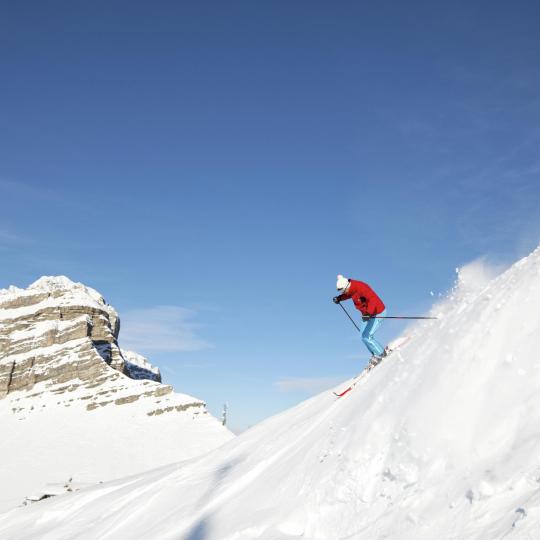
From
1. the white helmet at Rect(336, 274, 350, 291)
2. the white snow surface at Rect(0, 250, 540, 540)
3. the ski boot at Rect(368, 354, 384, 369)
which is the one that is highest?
the white helmet at Rect(336, 274, 350, 291)

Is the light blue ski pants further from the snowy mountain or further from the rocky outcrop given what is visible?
the rocky outcrop

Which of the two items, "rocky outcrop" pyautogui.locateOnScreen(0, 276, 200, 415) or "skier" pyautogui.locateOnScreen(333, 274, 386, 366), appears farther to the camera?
"rocky outcrop" pyautogui.locateOnScreen(0, 276, 200, 415)

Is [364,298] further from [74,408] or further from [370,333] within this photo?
[74,408]

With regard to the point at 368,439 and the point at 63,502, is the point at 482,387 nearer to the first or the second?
the point at 368,439

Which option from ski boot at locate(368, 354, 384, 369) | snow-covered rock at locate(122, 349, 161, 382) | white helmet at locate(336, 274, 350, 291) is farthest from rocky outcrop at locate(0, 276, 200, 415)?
ski boot at locate(368, 354, 384, 369)

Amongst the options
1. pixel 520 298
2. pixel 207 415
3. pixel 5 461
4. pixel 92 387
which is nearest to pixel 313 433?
pixel 520 298

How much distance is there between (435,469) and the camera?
4195 millimetres

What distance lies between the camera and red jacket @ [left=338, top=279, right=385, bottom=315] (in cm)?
1105

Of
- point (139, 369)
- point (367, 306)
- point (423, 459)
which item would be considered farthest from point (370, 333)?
point (139, 369)

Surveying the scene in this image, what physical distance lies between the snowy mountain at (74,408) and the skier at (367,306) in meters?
26.0

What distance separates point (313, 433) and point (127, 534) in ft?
11.5

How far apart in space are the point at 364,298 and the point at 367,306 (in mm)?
212

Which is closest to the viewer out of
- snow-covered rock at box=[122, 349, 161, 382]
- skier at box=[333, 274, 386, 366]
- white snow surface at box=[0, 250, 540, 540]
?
white snow surface at box=[0, 250, 540, 540]

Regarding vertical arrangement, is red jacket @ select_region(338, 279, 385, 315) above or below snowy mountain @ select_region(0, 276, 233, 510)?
below
